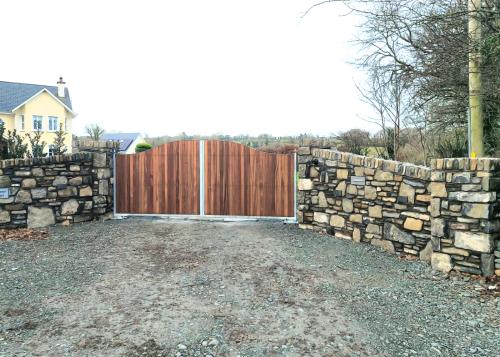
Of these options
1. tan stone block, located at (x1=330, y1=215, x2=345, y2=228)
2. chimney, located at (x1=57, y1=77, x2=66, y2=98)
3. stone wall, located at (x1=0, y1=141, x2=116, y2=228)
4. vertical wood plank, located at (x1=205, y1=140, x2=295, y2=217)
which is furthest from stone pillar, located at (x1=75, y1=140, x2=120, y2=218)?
chimney, located at (x1=57, y1=77, x2=66, y2=98)

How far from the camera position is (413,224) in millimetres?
5383

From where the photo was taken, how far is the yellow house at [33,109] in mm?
29344

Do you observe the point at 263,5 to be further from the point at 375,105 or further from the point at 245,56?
the point at 245,56

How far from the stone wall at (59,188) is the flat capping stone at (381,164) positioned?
180 inches

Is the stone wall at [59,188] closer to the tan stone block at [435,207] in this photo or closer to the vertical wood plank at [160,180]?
the vertical wood plank at [160,180]

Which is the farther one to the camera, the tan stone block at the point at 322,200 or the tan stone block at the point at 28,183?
the tan stone block at the point at 28,183

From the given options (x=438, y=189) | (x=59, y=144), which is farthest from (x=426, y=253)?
(x=59, y=144)

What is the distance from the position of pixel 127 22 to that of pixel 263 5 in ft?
25.8

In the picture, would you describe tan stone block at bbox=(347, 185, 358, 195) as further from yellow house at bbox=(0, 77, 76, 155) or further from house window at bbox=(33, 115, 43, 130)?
house window at bbox=(33, 115, 43, 130)

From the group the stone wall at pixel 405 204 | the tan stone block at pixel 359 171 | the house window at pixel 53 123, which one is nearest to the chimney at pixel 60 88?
the house window at pixel 53 123

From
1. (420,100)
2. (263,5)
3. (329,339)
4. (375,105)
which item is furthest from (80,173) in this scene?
(375,105)

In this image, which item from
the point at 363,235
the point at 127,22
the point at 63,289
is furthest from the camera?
the point at 127,22

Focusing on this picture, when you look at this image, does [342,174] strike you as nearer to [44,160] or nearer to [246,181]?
[246,181]

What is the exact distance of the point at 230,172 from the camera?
7824 mm
